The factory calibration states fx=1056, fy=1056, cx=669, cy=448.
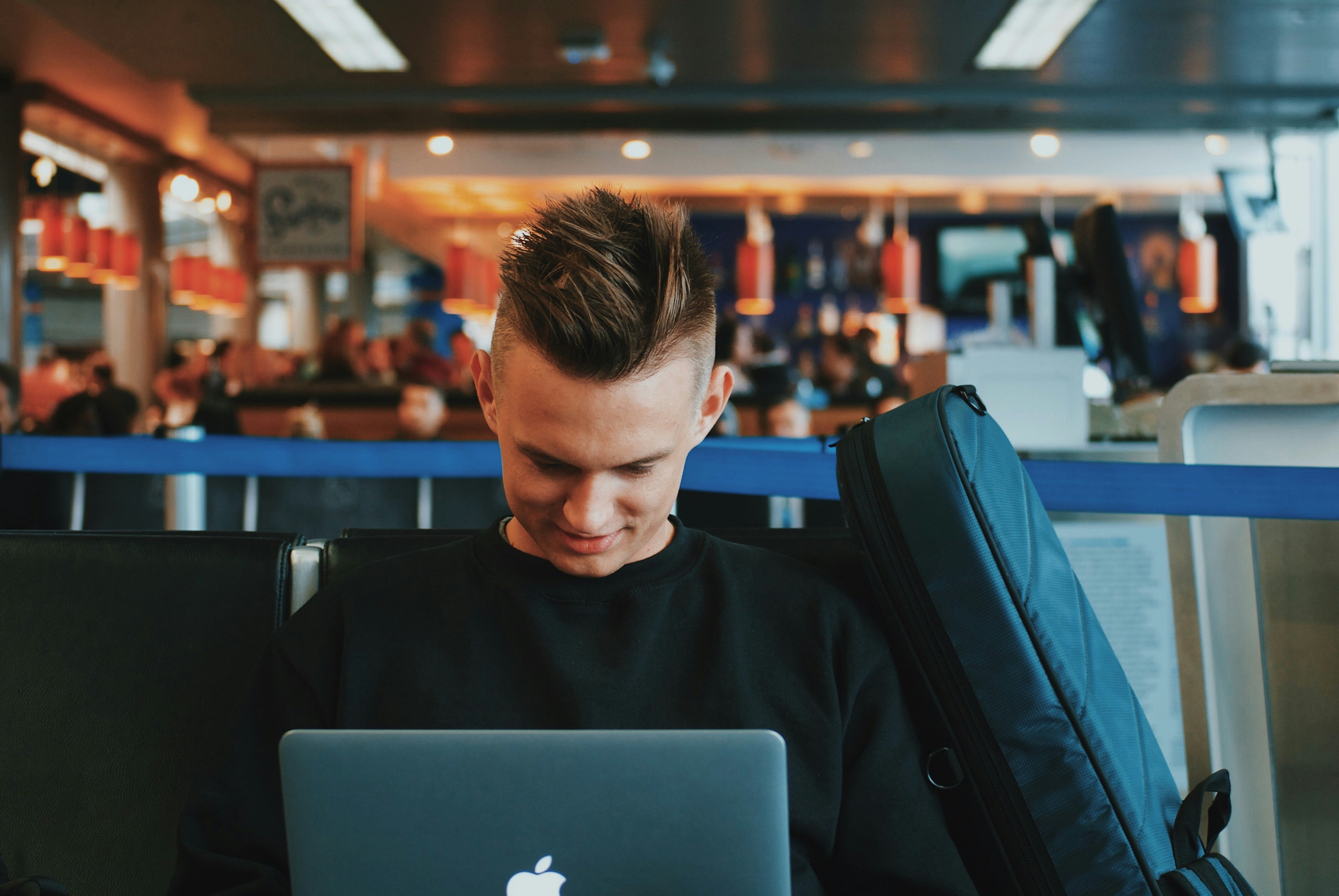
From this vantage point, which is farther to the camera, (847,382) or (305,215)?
(305,215)

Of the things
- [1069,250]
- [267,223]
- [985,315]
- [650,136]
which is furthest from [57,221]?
[985,315]

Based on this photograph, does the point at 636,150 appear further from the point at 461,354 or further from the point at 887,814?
the point at 887,814

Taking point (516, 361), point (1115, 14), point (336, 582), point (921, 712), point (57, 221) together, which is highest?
point (1115, 14)

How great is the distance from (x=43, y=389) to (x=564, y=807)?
932 centimetres

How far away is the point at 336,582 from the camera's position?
3.59 feet

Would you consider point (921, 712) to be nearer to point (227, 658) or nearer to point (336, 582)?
point (336, 582)

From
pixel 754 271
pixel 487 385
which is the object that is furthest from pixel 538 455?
pixel 754 271

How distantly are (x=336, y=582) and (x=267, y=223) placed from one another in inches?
289

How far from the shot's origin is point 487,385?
1038 mm

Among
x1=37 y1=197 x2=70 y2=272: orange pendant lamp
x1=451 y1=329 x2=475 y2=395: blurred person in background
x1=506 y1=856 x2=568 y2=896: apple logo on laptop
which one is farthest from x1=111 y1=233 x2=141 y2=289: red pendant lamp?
x1=506 y1=856 x2=568 y2=896: apple logo on laptop

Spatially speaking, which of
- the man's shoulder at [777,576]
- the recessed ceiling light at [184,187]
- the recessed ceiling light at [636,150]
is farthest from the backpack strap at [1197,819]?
the recessed ceiling light at [184,187]

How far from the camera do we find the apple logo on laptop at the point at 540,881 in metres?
0.75

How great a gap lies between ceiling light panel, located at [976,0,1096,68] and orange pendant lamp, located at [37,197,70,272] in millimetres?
6365

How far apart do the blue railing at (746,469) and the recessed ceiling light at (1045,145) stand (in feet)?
21.4
